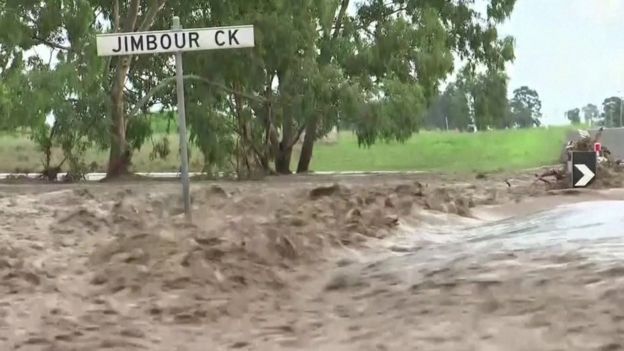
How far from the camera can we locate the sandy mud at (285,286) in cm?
374

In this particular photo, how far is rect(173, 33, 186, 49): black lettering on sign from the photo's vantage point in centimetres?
666

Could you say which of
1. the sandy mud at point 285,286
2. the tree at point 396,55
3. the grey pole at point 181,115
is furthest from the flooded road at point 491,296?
the tree at point 396,55

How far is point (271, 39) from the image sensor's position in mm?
17766

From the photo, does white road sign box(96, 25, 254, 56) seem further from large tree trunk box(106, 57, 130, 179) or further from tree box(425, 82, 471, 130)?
tree box(425, 82, 471, 130)

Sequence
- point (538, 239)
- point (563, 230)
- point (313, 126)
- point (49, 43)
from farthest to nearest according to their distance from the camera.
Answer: point (313, 126), point (49, 43), point (563, 230), point (538, 239)

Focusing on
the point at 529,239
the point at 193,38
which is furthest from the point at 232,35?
the point at 529,239

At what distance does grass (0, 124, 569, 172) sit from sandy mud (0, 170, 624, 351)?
11983 millimetres

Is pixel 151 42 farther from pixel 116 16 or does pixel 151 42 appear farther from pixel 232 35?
pixel 116 16

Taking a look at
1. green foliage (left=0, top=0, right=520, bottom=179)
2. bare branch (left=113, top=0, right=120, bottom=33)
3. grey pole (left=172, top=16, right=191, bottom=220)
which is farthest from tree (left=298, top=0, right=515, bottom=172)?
grey pole (left=172, top=16, right=191, bottom=220)

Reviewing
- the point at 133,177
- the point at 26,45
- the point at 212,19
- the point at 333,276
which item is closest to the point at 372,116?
the point at 212,19

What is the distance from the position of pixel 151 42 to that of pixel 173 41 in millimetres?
172

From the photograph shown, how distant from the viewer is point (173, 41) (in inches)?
263

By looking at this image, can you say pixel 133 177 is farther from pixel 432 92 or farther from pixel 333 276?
pixel 333 276

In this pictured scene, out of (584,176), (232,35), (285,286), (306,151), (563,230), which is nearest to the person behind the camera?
(285,286)
